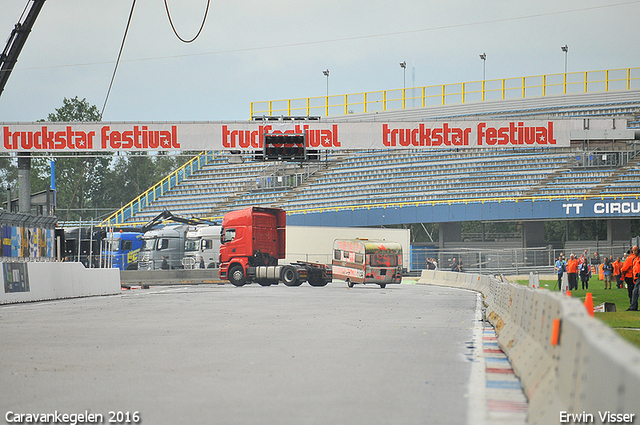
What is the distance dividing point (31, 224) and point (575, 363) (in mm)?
20872

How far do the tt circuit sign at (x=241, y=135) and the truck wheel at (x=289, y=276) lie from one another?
7207 mm

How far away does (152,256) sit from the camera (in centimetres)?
4444

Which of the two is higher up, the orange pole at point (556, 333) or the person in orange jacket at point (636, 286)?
the orange pole at point (556, 333)

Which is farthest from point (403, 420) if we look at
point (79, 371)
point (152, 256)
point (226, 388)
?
point (152, 256)

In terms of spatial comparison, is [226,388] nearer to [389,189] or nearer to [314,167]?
[389,189]

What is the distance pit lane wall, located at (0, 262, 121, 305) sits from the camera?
20.8 meters

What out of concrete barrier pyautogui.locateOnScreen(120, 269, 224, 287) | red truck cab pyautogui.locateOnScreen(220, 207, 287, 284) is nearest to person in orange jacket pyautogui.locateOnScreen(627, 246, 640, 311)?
red truck cab pyautogui.locateOnScreen(220, 207, 287, 284)

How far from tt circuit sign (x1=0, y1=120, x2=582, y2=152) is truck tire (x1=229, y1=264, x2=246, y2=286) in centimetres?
709

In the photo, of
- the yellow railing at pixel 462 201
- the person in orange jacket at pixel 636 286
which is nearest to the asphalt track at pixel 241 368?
the person in orange jacket at pixel 636 286

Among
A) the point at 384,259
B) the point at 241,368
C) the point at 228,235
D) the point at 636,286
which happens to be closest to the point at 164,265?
the point at 228,235

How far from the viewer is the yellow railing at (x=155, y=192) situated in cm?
6281

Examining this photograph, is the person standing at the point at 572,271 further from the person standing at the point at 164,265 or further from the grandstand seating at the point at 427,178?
the person standing at the point at 164,265

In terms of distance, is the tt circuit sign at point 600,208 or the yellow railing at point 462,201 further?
the yellow railing at point 462,201

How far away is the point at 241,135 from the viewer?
33.1 m
